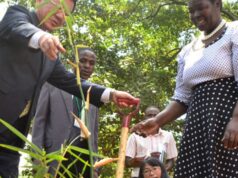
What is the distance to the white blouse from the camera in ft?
8.69

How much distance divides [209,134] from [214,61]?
1.33 ft

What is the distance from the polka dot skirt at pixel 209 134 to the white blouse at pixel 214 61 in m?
0.05

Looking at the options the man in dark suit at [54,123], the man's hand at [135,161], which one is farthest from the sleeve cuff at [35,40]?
the man's hand at [135,161]

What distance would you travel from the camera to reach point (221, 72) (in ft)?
8.72

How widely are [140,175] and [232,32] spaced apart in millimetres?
3053

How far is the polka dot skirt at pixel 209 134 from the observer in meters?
2.57

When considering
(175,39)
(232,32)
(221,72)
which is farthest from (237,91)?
(175,39)

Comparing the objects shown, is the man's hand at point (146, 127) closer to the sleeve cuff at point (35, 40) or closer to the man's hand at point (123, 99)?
the man's hand at point (123, 99)

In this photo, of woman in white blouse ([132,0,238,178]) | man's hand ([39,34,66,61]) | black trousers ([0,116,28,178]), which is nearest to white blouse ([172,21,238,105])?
woman in white blouse ([132,0,238,178])

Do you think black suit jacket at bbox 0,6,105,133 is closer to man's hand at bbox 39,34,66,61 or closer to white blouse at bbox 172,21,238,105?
white blouse at bbox 172,21,238,105

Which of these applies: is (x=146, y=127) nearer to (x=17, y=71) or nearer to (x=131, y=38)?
(x=17, y=71)

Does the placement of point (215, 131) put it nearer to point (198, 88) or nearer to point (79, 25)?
point (198, 88)

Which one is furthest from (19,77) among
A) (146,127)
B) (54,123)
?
(54,123)

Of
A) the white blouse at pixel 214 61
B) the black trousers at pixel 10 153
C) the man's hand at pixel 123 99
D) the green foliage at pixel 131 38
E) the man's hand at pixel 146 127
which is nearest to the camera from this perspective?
the man's hand at pixel 123 99
